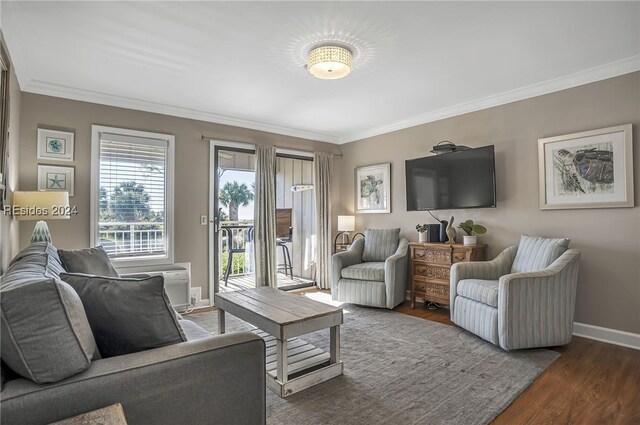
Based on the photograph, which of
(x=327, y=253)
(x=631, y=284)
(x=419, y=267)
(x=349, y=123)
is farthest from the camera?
(x=327, y=253)

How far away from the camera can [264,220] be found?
4762 millimetres

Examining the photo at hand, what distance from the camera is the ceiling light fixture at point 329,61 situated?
259 centimetres

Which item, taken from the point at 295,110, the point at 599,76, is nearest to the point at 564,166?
the point at 599,76

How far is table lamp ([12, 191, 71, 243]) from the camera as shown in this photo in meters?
2.64

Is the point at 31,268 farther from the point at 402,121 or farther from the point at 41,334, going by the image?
the point at 402,121

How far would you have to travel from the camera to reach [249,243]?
5562 millimetres

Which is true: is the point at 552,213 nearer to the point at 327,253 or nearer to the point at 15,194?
the point at 327,253

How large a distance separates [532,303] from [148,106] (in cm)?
434

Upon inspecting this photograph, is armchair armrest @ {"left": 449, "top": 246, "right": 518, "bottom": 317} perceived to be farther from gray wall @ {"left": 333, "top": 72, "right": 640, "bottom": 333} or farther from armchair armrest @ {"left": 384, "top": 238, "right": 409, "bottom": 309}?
armchair armrest @ {"left": 384, "top": 238, "right": 409, "bottom": 309}

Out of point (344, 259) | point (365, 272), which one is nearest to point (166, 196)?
point (344, 259)

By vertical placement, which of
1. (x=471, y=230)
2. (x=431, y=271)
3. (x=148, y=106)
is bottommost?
(x=431, y=271)

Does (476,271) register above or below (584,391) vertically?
above

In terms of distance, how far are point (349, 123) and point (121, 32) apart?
10.1 ft

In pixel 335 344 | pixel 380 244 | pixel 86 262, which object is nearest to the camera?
pixel 86 262
